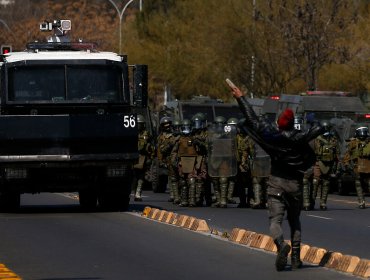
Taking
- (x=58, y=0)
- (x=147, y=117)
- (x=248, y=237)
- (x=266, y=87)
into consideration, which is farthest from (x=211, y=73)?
(x=58, y=0)

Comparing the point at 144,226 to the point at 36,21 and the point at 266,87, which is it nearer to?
the point at 266,87

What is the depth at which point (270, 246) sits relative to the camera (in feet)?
54.6

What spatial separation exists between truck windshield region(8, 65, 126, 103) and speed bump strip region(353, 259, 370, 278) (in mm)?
10190

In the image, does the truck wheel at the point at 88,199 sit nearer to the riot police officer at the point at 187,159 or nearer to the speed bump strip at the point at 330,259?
the riot police officer at the point at 187,159

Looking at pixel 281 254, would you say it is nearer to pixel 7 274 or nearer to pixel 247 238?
pixel 7 274

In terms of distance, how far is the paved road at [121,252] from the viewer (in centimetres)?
1409

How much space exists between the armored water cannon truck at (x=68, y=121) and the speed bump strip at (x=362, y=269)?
9.75 meters

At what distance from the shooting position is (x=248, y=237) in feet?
57.2

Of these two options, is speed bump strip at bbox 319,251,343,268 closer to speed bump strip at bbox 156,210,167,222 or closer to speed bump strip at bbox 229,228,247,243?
speed bump strip at bbox 229,228,247,243

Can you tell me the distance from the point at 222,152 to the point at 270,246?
1009 centimetres

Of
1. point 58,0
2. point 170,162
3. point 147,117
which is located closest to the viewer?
point 170,162

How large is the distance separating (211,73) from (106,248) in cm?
3930

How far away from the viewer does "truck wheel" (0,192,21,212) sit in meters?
24.5

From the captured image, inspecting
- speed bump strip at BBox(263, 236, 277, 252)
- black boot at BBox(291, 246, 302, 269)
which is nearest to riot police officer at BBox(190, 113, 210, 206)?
speed bump strip at BBox(263, 236, 277, 252)
